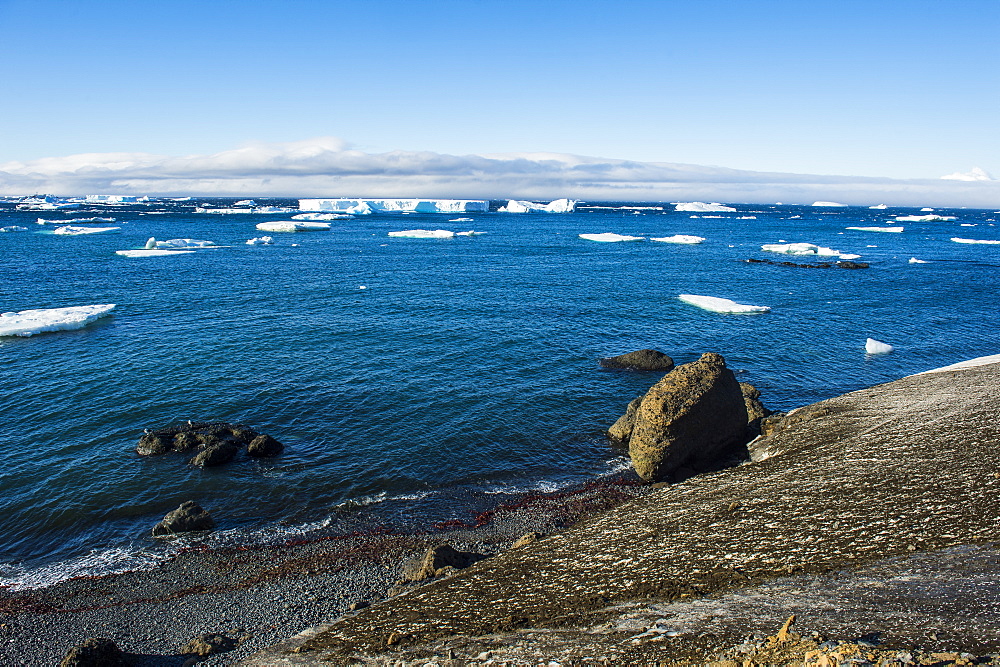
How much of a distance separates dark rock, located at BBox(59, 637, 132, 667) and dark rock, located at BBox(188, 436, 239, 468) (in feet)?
31.3

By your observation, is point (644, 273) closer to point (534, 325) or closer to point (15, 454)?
point (534, 325)

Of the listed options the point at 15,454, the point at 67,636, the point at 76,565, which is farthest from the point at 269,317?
the point at 67,636

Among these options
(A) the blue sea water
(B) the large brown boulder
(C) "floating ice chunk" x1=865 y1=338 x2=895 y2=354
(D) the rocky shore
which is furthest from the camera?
(C) "floating ice chunk" x1=865 y1=338 x2=895 y2=354

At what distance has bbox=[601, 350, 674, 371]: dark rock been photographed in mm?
32156

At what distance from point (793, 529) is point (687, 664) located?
5.80 m

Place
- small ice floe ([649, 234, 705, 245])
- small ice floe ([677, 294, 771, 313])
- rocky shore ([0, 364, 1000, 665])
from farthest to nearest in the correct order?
small ice floe ([649, 234, 705, 245]) → small ice floe ([677, 294, 771, 313]) → rocky shore ([0, 364, 1000, 665])

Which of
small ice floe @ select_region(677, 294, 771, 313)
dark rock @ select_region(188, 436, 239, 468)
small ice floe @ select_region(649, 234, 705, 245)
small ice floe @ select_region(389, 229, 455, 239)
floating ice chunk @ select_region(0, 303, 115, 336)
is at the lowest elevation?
dark rock @ select_region(188, 436, 239, 468)

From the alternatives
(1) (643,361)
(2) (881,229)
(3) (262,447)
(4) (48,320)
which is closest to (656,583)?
(3) (262,447)

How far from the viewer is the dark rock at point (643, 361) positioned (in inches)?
1266

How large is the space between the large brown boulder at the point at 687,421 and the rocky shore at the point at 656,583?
1.45 m

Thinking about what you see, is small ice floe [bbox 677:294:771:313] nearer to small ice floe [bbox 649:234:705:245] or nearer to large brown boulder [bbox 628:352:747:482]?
large brown boulder [bbox 628:352:747:482]

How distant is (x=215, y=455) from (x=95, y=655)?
10065 millimetres

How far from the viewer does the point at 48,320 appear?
3869 cm

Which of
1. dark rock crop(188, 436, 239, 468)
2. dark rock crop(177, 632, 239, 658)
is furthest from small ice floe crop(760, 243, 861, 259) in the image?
dark rock crop(177, 632, 239, 658)
